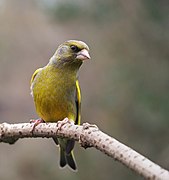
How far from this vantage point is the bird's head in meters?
2.96

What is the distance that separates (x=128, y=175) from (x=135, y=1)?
2.53 metres

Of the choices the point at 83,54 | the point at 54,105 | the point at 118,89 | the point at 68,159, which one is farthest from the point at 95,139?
the point at 118,89

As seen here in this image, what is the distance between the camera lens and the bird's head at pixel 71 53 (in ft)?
9.72

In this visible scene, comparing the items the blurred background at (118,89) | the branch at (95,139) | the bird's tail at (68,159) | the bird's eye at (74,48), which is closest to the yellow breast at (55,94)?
the bird's eye at (74,48)

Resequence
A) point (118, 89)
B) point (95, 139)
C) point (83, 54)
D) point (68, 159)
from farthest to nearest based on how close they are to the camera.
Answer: point (118, 89) < point (68, 159) < point (83, 54) < point (95, 139)

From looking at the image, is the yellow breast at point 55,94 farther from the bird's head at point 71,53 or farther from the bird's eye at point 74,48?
the bird's eye at point 74,48

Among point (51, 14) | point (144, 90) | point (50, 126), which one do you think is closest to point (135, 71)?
point (144, 90)

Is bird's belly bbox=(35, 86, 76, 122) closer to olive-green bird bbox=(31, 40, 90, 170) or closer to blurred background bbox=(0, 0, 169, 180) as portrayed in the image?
olive-green bird bbox=(31, 40, 90, 170)

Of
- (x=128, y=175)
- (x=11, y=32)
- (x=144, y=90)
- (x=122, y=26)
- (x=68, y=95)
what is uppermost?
(x=11, y=32)

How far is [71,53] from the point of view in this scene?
10.1ft

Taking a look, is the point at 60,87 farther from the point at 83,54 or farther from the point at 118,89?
the point at 118,89

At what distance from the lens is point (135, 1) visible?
275 inches

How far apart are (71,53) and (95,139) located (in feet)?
4.40

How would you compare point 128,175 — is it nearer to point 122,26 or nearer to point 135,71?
point 135,71
